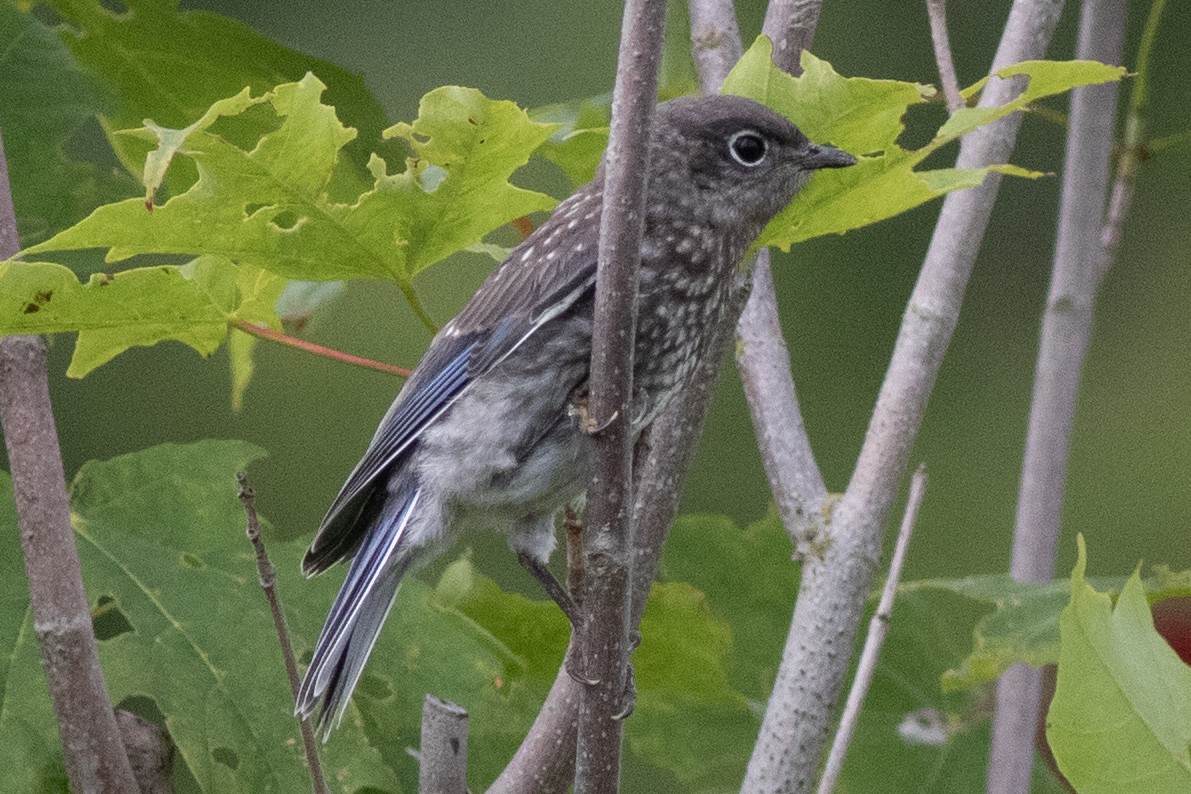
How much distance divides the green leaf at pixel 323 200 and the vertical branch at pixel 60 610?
0.65 feet

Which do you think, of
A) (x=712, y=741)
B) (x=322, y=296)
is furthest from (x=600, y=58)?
(x=712, y=741)

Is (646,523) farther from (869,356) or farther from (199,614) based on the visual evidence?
(869,356)

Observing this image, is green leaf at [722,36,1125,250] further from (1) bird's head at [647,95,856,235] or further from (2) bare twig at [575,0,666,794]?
(2) bare twig at [575,0,666,794]

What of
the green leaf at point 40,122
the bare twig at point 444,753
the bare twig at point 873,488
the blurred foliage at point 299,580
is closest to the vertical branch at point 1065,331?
the blurred foliage at point 299,580

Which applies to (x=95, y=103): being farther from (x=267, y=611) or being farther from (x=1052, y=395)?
(x=1052, y=395)

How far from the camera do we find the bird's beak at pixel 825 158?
6.00ft

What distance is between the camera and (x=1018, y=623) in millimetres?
1709

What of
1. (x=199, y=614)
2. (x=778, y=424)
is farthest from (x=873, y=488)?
(x=199, y=614)

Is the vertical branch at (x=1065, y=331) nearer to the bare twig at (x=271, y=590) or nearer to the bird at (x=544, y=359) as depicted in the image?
the bird at (x=544, y=359)

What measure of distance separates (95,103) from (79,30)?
0.17 meters

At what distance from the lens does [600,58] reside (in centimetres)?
430

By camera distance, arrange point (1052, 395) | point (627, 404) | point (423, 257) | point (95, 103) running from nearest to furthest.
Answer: point (627, 404)
point (423, 257)
point (95, 103)
point (1052, 395)

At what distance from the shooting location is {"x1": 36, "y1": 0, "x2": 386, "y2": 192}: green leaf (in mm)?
1969

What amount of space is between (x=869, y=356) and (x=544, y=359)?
2.67 meters
